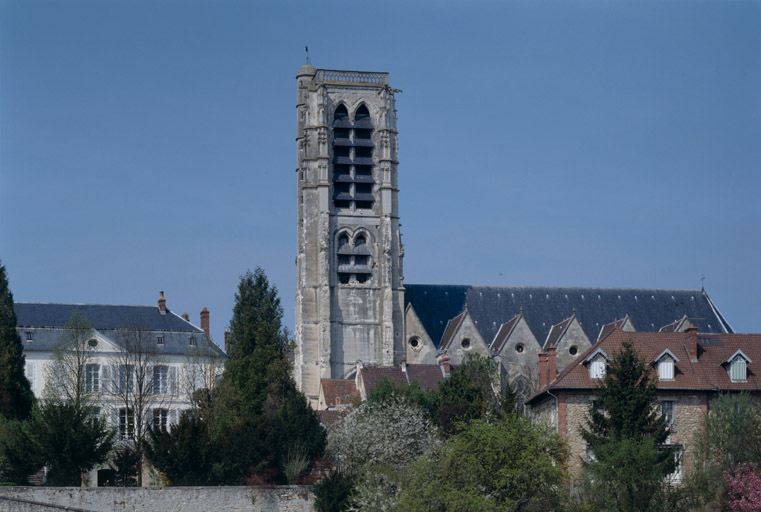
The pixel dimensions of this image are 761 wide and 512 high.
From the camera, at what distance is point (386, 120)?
82750mm

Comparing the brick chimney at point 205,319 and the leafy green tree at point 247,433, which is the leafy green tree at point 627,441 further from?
the brick chimney at point 205,319

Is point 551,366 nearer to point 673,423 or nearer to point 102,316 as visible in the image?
point 673,423

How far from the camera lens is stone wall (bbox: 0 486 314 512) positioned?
42.8 m

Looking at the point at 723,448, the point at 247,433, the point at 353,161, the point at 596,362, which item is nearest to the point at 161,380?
the point at 247,433

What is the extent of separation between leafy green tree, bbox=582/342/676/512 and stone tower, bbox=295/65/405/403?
1334 inches

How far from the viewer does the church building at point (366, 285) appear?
7962 cm

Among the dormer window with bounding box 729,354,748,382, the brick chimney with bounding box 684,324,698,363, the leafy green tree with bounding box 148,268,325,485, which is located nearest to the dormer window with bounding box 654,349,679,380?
the brick chimney with bounding box 684,324,698,363

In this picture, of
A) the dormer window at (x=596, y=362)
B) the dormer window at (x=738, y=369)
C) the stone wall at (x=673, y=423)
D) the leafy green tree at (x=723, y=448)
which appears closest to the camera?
the leafy green tree at (x=723, y=448)

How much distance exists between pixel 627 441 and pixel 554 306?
4631cm

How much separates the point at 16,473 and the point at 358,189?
3836cm

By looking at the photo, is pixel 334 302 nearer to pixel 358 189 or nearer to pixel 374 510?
pixel 358 189

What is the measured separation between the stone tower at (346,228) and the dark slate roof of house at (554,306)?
14.9 feet

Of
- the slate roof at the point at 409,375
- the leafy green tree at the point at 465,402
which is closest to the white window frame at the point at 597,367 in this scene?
the leafy green tree at the point at 465,402

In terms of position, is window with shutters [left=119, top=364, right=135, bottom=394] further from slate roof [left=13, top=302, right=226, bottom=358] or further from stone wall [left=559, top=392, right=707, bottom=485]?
stone wall [left=559, top=392, right=707, bottom=485]
